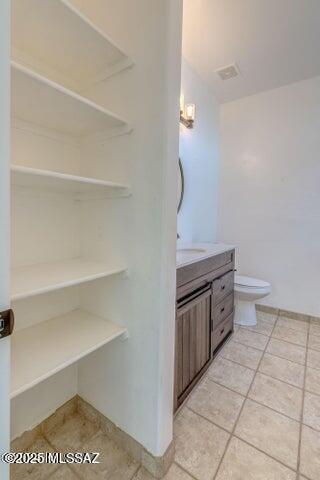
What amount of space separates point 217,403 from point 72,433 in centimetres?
88

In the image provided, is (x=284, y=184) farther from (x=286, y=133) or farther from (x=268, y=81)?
(x=268, y=81)

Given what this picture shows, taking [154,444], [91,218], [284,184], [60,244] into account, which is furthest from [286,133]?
[154,444]

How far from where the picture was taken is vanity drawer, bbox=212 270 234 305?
179 centimetres

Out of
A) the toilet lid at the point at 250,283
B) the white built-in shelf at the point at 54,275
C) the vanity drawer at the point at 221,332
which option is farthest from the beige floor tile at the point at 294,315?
the white built-in shelf at the point at 54,275

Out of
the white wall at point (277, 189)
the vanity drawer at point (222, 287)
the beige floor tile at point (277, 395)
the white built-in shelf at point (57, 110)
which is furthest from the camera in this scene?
the white wall at point (277, 189)

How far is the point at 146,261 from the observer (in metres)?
1.06

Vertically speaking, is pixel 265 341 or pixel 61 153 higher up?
pixel 61 153

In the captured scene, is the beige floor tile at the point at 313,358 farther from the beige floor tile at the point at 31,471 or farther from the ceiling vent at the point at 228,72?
the ceiling vent at the point at 228,72

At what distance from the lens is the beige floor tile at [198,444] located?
1.12 m

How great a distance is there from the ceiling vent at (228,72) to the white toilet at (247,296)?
214cm

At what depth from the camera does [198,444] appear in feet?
4.06

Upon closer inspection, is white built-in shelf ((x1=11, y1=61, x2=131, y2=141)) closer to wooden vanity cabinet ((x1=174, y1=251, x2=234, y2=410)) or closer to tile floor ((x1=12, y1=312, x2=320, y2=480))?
wooden vanity cabinet ((x1=174, y1=251, x2=234, y2=410))

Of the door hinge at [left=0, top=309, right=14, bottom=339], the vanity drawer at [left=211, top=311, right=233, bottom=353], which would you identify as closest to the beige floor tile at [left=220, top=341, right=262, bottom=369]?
the vanity drawer at [left=211, top=311, right=233, bottom=353]

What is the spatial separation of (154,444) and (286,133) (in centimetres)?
302
